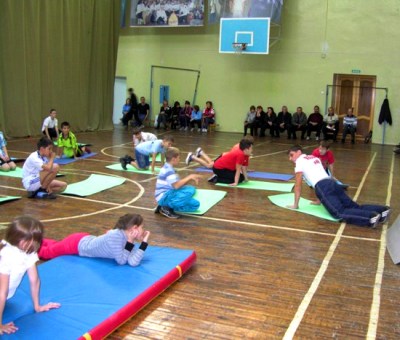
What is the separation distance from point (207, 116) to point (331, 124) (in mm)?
4465

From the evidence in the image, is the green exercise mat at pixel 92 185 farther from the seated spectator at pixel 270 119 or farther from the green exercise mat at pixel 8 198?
the seated spectator at pixel 270 119

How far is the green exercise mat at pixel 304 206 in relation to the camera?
18.7ft

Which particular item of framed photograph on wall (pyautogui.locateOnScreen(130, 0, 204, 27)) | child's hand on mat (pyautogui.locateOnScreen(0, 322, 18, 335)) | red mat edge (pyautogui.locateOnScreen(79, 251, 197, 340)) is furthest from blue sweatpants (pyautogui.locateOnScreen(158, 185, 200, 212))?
framed photograph on wall (pyautogui.locateOnScreen(130, 0, 204, 27))

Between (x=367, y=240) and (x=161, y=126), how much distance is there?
13.4 m

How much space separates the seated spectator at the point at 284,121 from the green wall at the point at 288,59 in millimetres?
685

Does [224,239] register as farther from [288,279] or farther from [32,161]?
[32,161]

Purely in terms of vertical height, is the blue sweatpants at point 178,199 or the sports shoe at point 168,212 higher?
→ the blue sweatpants at point 178,199

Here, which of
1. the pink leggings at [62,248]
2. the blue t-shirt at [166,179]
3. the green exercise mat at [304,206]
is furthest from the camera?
the green exercise mat at [304,206]

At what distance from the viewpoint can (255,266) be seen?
4020mm

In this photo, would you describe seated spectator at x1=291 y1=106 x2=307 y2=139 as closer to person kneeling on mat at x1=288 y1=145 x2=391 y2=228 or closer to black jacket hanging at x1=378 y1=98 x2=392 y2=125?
black jacket hanging at x1=378 y1=98 x2=392 y2=125

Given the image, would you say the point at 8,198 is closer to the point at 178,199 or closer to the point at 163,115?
the point at 178,199

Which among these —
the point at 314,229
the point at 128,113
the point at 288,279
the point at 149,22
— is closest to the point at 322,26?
the point at 149,22

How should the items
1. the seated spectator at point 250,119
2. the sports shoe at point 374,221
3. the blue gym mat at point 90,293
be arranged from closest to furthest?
the blue gym mat at point 90,293 < the sports shoe at point 374,221 < the seated spectator at point 250,119

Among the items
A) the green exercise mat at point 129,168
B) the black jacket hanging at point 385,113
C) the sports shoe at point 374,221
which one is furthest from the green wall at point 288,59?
the sports shoe at point 374,221
